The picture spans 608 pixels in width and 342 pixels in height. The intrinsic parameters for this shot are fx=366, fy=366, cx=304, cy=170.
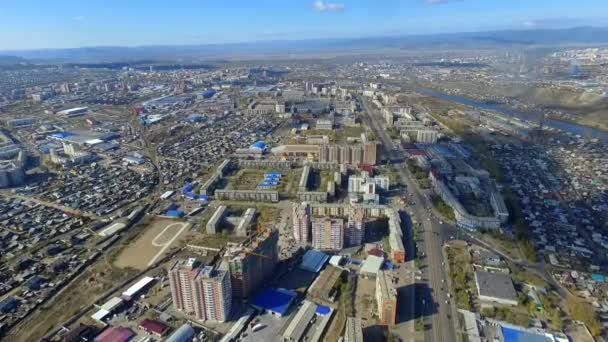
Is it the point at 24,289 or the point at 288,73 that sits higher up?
the point at 288,73

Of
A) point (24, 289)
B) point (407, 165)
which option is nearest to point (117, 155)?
point (24, 289)

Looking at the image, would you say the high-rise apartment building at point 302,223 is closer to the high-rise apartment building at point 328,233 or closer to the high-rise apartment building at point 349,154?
the high-rise apartment building at point 328,233

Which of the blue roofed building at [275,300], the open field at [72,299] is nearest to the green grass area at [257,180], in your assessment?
the blue roofed building at [275,300]

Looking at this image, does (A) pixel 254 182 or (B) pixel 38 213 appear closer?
(B) pixel 38 213

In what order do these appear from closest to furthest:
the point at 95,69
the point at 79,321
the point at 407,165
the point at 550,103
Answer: the point at 79,321, the point at 407,165, the point at 550,103, the point at 95,69

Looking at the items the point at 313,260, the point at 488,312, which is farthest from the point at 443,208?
the point at 313,260

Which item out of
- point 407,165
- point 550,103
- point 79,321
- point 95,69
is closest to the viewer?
point 79,321

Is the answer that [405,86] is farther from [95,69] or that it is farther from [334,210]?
[95,69]

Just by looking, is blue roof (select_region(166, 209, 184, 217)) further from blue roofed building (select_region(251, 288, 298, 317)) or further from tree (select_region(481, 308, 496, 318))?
tree (select_region(481, 308, 496, 318))
